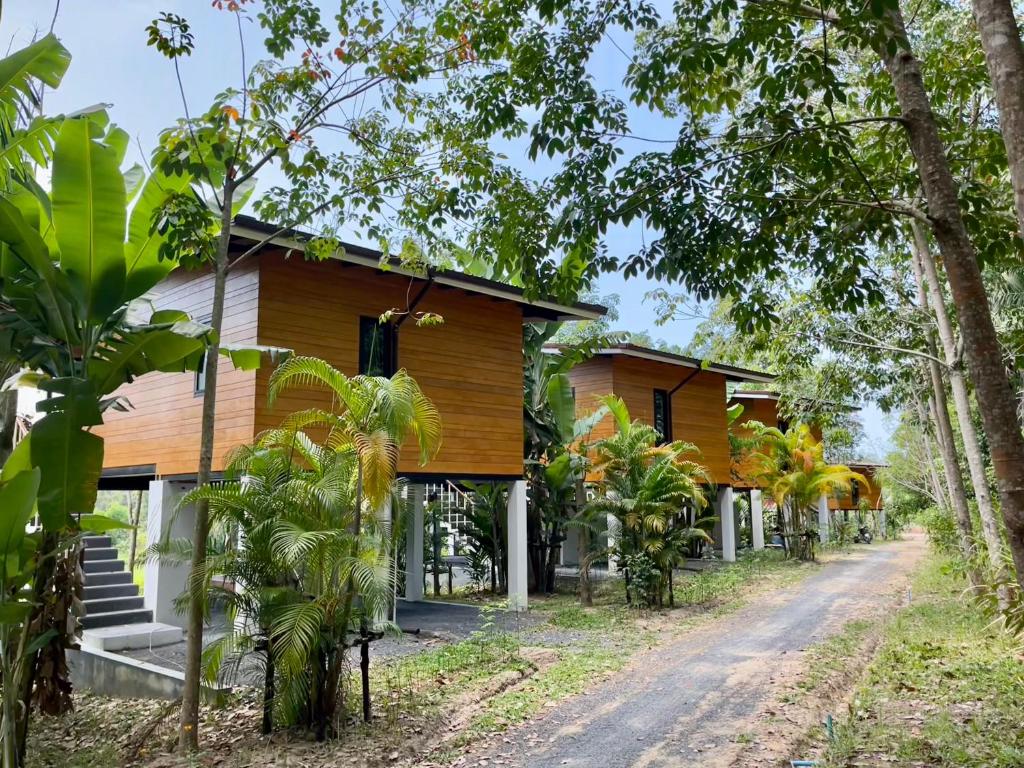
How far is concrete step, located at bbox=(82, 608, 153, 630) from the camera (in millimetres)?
10633

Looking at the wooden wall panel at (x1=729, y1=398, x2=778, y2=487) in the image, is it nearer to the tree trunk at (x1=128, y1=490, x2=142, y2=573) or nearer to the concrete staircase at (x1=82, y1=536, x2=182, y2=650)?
the tree trunk at (x1=128, y1=490, x2=142, y2=573)

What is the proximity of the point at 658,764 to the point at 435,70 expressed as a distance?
637 cm

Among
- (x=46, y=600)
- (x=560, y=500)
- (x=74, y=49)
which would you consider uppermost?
(x=74, y=49)

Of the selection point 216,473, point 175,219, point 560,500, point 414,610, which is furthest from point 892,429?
point 175,219

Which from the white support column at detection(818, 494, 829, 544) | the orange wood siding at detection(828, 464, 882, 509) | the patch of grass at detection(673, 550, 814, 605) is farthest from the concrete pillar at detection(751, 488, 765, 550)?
the orange wood siding at detection(828, 464, 882, 509)

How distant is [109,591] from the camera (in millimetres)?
11352

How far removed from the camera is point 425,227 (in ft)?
24.6

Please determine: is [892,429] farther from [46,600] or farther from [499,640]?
[46,600]

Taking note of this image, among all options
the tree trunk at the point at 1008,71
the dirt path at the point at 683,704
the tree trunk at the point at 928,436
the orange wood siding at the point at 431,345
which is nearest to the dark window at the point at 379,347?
the orange wood siding at the point at 431,345

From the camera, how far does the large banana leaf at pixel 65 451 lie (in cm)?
486

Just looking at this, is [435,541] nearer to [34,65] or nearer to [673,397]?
[673,397]

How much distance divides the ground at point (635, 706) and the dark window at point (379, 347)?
4237 mm

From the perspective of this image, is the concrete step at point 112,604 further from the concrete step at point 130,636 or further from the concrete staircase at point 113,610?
the concrete step at point 130,636

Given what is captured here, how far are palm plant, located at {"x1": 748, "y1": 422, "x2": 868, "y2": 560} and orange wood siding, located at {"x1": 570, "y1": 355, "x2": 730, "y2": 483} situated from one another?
1.98 m
